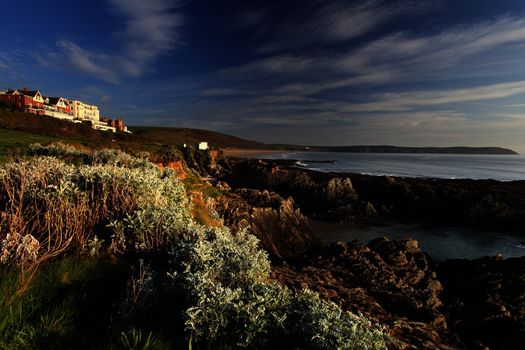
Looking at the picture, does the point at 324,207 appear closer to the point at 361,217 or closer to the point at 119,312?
the point at 361,217

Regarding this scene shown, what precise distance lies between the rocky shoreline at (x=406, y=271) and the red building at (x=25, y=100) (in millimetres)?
81965

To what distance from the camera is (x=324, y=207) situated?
37531mm

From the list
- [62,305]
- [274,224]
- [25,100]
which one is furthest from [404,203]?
[25,100]

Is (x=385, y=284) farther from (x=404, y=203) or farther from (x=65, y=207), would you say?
(x=404, y=203)

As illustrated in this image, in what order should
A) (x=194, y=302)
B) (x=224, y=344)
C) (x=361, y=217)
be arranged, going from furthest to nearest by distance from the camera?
(x=361, y=217) → (x=194, y=302) → (x=224, y=344)

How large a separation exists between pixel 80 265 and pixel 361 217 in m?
31.9

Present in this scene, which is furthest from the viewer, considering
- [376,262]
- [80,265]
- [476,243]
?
[476,243]

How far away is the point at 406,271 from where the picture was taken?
55.4 ft

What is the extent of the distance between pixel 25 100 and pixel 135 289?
350 feet

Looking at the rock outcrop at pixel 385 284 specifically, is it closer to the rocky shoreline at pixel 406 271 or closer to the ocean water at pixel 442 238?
the rocky shoreline at pixel 406 271

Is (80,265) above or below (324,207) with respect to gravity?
above

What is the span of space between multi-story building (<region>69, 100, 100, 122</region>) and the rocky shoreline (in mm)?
105721

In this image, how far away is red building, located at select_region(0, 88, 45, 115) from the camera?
84.8 m

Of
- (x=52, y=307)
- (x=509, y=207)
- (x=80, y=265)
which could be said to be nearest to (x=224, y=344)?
(x=52, y=307)
